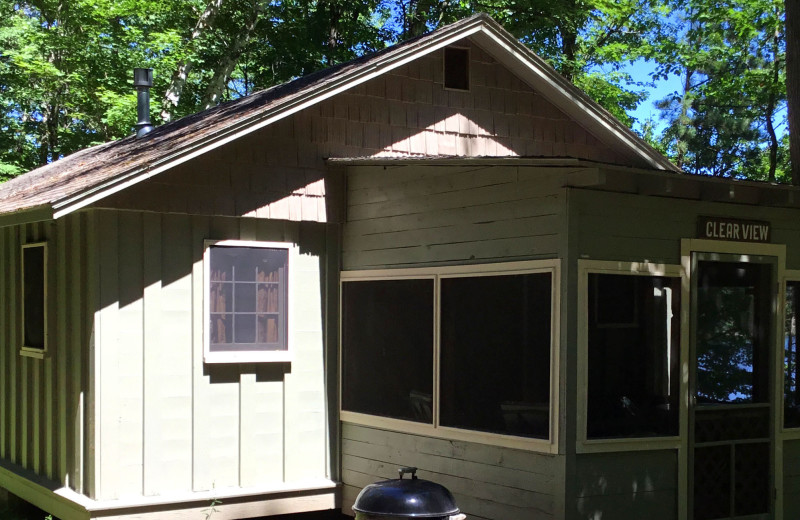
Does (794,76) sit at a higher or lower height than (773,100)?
lower

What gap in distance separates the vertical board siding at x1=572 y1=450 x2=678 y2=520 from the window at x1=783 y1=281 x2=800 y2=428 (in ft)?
4.81

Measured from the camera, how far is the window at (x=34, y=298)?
8.40m

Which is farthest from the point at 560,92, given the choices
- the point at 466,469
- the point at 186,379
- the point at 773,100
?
the point at 773,100

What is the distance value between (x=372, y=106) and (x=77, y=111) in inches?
568

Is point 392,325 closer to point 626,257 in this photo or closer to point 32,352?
point 626,257

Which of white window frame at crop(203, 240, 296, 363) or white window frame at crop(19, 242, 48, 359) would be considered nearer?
white window frame at crop(203, 240, 296, 363)

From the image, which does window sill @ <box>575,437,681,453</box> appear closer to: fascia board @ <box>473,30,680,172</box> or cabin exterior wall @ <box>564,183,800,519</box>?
cabin exterior wall @ <box>564,183,800,519</box>

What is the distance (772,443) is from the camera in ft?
24.1

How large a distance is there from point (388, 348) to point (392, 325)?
0.21m

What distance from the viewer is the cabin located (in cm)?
649

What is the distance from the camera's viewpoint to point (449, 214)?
24.3 ft

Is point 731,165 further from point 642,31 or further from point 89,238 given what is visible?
point 89,238

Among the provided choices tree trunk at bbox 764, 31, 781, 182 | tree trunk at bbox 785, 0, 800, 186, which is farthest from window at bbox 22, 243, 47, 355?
tree trunk at bbox 764, 31, 781, 182

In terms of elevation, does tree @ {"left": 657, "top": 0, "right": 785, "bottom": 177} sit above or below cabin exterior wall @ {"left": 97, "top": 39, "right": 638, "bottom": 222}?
above
